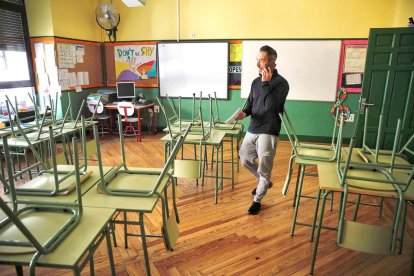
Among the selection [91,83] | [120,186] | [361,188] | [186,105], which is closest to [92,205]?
[120,186]

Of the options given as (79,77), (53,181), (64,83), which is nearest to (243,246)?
(53,181)

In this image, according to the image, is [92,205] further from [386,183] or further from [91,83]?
[91,83]

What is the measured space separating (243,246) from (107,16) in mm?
4725

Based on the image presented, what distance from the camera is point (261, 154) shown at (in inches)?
99.3

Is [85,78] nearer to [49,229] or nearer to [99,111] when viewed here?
[99,111]

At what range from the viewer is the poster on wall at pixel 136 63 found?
5551 mm

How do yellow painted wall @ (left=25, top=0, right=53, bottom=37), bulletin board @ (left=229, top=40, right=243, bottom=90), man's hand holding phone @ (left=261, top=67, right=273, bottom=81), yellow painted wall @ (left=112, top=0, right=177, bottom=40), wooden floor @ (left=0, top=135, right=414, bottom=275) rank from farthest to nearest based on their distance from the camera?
1. yellow painted wall @ (left=112, top=0, right=177, bottom=40)
2. bulletin board @ (left=229, top=40, right=243, bottom=90)
3. yellow painted wall @ (left=25, top=0, right=53, bottom=37)
4. man's hand holding phone @ (left=261, top=67, right=273, bottom=81)
5. wooden floor @ (left=0, top=135, right=414, bottom=275)

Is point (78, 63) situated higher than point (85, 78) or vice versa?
point (78, 63)

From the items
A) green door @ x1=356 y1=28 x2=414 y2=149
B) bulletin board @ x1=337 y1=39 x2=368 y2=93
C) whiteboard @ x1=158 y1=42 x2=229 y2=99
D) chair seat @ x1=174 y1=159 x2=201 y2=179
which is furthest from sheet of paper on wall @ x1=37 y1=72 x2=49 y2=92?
bulletin board @ x1=337 y1=39 x2=368 y2=93

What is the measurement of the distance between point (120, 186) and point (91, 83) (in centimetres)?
466

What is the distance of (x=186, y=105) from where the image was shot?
561cm

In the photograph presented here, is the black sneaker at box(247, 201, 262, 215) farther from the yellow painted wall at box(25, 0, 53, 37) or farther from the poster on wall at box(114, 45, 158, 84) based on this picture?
the yellow painted wall at box(25, 0, 53, 37)

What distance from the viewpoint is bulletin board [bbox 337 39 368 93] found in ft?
15.2

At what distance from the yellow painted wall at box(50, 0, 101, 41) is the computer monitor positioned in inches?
41.9
